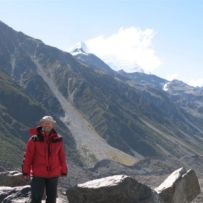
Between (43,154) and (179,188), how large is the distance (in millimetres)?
11189

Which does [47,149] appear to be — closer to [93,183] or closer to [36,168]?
[36,168]

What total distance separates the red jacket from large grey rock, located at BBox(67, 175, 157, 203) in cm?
441

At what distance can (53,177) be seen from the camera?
17.1m

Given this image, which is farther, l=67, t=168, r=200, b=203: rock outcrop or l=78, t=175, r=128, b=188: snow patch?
l=78, t=175, r=128, b=188: snow patch

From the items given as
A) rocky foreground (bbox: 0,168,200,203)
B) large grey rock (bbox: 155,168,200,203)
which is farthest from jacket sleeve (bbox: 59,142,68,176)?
large grey rock (bbox: 155,168,200,203)

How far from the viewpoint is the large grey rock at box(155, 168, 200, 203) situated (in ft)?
82.0

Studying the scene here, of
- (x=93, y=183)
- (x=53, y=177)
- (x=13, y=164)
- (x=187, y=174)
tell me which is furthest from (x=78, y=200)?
(x=13, y=164)

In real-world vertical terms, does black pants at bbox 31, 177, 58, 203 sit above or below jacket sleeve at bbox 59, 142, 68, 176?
below

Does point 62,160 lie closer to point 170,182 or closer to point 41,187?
point 41,187

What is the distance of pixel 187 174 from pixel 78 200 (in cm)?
797

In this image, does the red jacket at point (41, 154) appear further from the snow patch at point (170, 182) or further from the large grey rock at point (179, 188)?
the snow patch at point (170, 182)

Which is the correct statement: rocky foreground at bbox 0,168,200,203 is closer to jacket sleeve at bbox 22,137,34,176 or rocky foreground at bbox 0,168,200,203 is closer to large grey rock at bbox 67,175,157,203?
large grey rock at bbox 67,175,157,203

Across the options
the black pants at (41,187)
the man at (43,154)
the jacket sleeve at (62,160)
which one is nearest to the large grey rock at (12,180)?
the black pants at (41,187)

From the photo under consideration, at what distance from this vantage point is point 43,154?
16844 millimetres
